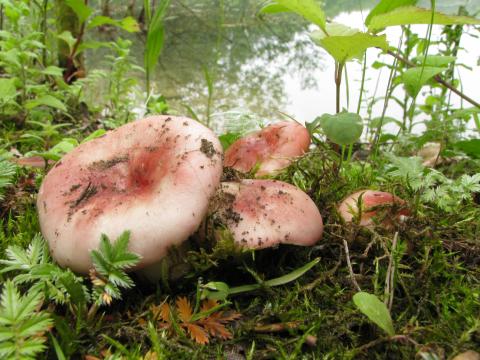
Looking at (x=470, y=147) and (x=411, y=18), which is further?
(x=470, y=147)

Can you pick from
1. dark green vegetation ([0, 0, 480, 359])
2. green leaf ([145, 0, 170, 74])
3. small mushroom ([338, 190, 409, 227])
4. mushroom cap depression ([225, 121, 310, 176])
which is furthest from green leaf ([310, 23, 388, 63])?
green leaf ([145, 0, 170, 74])

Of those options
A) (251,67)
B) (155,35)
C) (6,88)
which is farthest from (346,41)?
(251,67)

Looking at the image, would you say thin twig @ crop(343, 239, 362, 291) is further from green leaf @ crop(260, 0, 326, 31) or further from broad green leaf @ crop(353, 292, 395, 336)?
green leaf @ crop(260, 0, 326, 31)

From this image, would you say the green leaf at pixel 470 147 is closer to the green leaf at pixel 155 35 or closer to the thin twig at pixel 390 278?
the thin twig at pixel 390 278

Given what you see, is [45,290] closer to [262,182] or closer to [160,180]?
[160,180]

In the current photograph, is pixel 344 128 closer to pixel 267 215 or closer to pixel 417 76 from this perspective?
pixel 267 215

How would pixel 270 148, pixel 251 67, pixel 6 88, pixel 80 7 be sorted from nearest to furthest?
pixel 270 148
pixel 6 88
pixel 80 7
pixel 251 67

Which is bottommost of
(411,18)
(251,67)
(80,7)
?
(251,67)
